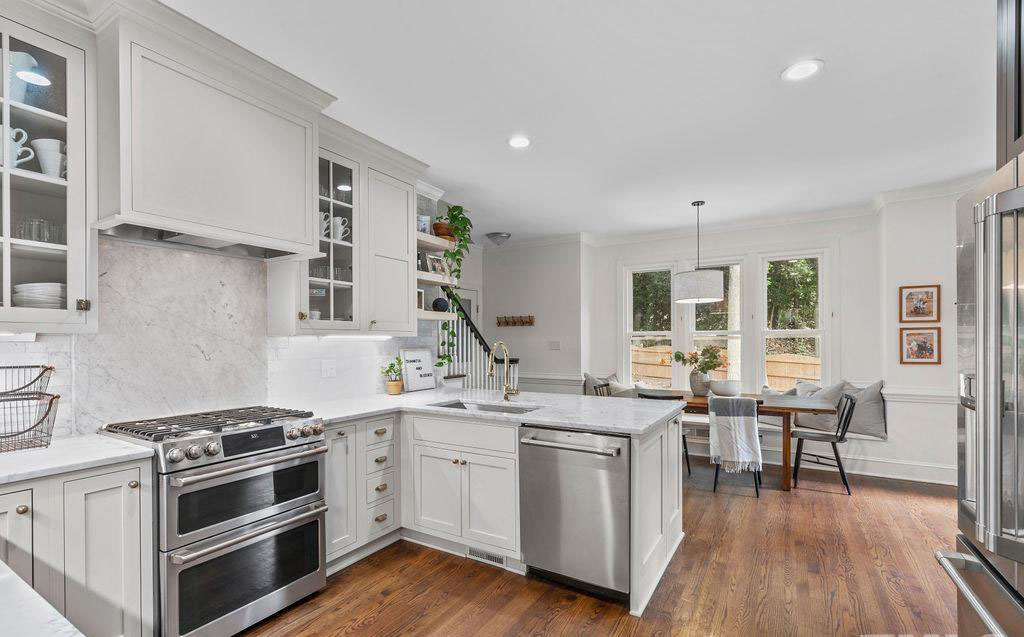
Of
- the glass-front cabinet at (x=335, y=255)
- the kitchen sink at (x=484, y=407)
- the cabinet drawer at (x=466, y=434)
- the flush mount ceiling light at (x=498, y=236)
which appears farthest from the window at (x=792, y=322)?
the glass-front cabinet at (x=335, y=255)

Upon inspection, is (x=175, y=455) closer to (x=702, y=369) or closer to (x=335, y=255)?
(x=335, y=255)

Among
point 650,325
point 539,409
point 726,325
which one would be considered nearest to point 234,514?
point 539,409

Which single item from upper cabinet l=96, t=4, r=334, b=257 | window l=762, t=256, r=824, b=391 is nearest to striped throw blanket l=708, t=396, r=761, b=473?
window l=762, t=256, r=824, b=391

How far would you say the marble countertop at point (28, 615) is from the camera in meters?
0.84

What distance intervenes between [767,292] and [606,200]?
2.28 metres

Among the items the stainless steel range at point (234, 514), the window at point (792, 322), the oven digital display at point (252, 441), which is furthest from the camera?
the window at point (792, 322)

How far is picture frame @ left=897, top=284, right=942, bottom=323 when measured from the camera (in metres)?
4.36

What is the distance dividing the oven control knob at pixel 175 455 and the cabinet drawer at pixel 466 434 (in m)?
1.35

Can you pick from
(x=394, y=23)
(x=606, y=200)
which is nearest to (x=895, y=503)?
(x=606, y=200)

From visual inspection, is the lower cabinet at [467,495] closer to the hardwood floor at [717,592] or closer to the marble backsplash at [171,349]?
the hardwood floor at [717,592]

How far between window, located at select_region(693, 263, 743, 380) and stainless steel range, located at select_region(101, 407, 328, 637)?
15.2ft

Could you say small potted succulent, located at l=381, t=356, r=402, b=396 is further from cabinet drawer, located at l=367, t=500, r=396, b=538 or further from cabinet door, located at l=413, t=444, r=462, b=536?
cabinet drawer, located at l=367, t=500, r=396, b=538

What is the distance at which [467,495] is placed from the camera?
292 cm

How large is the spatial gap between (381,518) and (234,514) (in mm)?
1032
